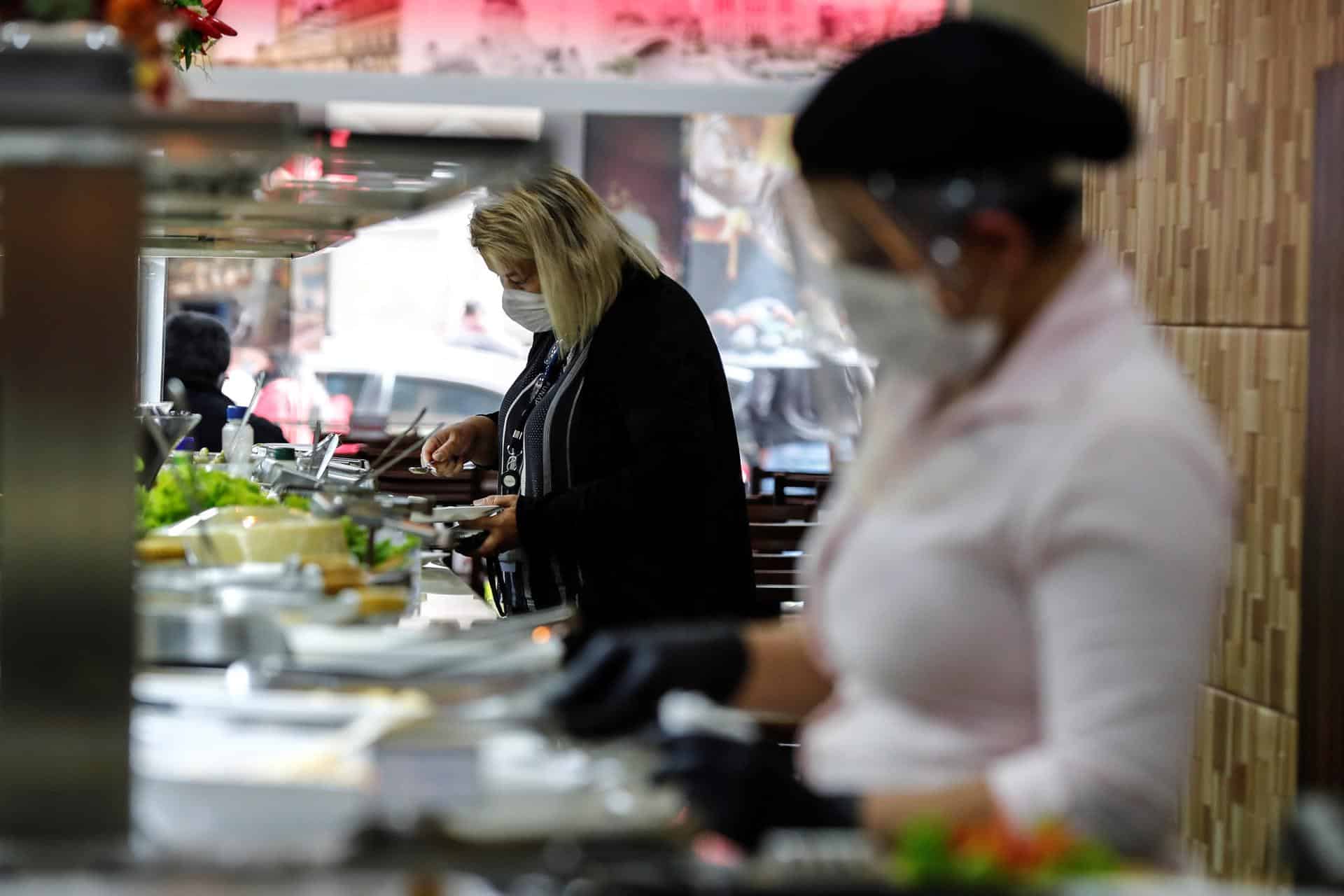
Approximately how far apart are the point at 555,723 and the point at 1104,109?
686mm

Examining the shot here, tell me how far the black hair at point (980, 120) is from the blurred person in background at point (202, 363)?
185 inches

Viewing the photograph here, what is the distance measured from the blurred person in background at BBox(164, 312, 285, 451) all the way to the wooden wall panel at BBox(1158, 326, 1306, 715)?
3565 millimetres

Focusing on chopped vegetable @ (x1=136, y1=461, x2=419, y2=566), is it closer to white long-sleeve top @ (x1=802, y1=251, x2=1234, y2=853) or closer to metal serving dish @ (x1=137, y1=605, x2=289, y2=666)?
metal serving dish @ (x1=137, y1=605, x2=289, y2=666)

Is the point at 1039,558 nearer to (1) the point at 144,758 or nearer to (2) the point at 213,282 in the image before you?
(1) the point at 144,758

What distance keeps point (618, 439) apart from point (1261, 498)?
131cm

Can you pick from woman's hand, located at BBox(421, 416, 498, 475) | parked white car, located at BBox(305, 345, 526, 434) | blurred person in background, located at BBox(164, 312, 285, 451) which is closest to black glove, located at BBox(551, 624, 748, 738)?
woman's hand, located at BBox(421, 416, 498, 475)

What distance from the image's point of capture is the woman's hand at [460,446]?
4414mm

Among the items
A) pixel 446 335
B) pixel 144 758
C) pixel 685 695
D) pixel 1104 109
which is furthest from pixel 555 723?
pixel 446 335

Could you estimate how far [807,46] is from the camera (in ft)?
28.6

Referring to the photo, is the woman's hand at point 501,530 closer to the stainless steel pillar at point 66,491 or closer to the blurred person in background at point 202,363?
the stainless steel pillar at point 66,491

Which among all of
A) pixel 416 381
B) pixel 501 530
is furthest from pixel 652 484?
pixel 416 381

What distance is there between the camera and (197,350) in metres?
6.04

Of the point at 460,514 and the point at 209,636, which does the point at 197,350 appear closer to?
the point at 460,514

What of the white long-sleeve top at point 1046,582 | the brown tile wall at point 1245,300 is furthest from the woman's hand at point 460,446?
the white long-sleeve top at point 1046,582
